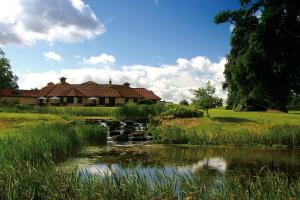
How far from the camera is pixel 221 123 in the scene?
3894 centimetres

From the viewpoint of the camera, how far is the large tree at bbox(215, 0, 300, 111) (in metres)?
34.4

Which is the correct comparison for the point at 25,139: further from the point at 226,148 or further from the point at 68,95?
the point at 68,95

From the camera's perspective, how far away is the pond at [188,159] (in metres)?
19.5

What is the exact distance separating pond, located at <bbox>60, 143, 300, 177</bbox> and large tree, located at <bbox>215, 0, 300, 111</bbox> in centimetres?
965

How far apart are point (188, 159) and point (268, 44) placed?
50.5 ft

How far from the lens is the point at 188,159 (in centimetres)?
2341

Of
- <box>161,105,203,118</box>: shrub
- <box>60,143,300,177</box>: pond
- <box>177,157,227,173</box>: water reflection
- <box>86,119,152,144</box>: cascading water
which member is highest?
<box>161,105,203,118</box>: shrub

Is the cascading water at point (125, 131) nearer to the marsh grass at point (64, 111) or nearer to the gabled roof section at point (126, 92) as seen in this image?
the marsh grass at point (64, 111)

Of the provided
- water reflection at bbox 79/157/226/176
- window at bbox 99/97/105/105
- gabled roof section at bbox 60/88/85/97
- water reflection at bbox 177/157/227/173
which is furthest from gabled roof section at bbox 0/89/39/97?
water reflection at bbox 79/157/226/176

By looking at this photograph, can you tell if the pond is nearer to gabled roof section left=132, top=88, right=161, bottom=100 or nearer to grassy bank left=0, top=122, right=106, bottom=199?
grassy bank left=0, top=122, right=106, bottom=199

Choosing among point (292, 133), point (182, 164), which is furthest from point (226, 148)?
point (182, 164)

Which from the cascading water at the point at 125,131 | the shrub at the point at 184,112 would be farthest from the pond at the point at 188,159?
the shrub at the point at 184,112

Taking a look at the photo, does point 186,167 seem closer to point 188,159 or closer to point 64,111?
point 188,159

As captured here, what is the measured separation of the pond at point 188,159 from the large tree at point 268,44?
965 centimetres
